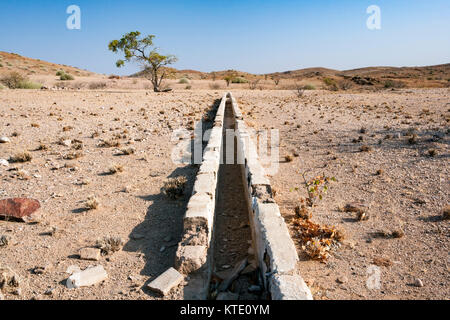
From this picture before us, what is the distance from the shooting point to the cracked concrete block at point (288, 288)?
244 centimetres

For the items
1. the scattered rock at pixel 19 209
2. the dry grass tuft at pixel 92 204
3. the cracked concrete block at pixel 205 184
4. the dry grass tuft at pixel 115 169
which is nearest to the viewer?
the scattered rock at pixel 19 209

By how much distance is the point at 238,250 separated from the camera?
3846 millimetres

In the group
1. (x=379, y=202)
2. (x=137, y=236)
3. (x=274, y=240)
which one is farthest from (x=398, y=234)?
(x=137, y=236)

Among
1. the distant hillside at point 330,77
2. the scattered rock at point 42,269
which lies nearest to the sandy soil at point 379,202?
the scattered rock at point 42,269

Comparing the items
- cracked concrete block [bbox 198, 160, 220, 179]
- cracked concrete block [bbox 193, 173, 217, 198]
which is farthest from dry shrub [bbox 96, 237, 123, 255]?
cracked concrete block [bbox 198, 160, 220, 179]

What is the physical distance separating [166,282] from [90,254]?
1132 millimetres

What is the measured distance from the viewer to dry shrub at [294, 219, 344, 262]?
3482 mm

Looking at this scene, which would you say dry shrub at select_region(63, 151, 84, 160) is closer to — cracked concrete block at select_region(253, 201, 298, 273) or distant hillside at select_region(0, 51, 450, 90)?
cracked concrete block at select_region(253, 201, 298, 273)

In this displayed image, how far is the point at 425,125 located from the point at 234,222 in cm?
924

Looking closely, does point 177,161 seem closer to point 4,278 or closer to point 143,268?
point 143,268

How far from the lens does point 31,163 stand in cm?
641

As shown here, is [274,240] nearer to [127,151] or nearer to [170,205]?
[170,205]

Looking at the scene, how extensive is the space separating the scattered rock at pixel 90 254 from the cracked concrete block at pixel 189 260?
1.00m

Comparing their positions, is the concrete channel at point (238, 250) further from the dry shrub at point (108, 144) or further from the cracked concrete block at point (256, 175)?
the dry shrub at point (108, 144)
